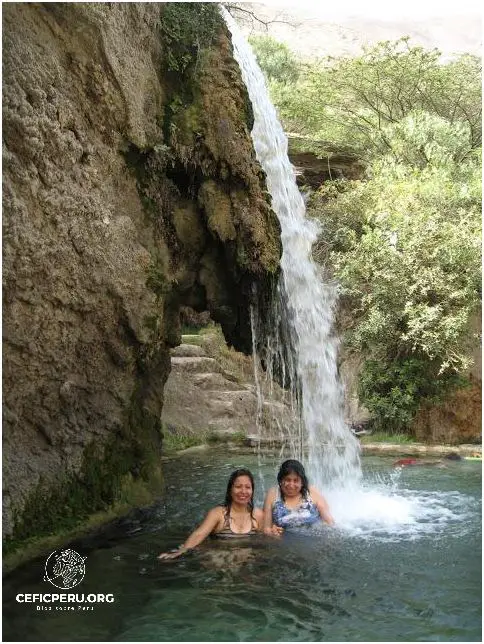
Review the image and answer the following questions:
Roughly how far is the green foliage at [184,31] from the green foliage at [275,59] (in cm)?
2569

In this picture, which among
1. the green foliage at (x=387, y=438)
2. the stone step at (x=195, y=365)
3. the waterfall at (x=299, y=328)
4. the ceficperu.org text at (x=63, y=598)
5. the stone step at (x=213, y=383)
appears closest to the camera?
the ceficperu.org text at (x=63, y=598)

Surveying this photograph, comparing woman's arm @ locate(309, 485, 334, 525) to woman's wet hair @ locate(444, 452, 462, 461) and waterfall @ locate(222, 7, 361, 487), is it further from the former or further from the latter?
woman's wet hair @ locate(444, 452, 462, 461)

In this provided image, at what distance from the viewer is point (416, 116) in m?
19.2

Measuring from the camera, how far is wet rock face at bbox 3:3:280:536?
5129 millimetres

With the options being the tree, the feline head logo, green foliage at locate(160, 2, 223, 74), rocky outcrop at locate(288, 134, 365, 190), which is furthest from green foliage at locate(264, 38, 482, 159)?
the feline head logo

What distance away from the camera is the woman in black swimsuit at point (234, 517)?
221 inches

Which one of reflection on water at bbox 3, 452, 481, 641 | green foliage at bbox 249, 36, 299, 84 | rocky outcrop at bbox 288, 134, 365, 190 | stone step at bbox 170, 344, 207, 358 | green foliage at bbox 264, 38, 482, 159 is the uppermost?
green foliage at bbox 249, 36, 299, 84

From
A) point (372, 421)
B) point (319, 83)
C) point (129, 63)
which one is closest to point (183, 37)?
point (129, 63)

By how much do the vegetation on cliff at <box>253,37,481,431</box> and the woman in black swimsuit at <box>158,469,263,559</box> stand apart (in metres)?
9.70

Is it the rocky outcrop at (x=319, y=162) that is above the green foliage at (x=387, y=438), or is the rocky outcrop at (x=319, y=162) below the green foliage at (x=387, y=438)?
above

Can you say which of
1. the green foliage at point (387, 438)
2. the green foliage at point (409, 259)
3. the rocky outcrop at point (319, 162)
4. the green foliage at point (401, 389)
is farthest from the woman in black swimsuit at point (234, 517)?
the rocky outcrop at point (319, 162)

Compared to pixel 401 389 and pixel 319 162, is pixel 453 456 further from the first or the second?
pixel 319 162

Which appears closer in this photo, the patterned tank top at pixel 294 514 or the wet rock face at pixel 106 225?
the wet rock face at pixel 106 225

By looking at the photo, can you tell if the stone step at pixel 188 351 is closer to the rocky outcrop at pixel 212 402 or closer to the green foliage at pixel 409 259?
the rocky outcrop at pixel 212 402
